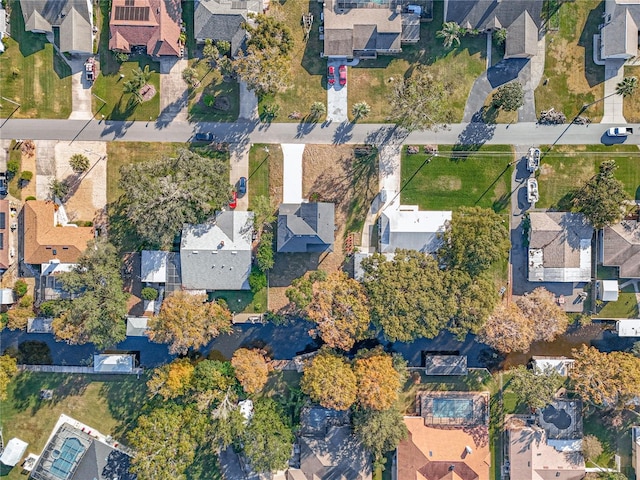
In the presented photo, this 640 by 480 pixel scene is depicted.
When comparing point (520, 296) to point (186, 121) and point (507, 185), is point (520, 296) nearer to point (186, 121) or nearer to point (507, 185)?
point (507, 185)

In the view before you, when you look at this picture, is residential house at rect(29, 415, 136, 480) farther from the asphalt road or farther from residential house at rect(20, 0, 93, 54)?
residential house at rect(20, 0, 93, 54)

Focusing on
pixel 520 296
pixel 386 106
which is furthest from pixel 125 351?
pixel 520 296

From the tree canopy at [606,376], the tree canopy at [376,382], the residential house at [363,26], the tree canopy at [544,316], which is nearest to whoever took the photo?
the tree canopy at [376,382]

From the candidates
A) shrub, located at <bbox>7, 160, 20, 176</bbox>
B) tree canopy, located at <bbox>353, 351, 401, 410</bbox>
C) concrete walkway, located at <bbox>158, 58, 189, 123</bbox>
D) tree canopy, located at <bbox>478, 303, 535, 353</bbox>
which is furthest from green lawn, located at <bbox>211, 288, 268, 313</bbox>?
shrub, located at <bbox>7, 160, 20, 176</bbox>

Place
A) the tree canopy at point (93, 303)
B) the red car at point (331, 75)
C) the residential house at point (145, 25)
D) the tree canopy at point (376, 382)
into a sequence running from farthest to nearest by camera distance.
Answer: the red car at point (331, 75) < the residential house at point (145, 25) < the tree canopy at point (93, 303) < the tree canopy at point (376, 382)

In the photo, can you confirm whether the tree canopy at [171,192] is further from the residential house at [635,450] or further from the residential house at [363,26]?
the residential house at [635,450]

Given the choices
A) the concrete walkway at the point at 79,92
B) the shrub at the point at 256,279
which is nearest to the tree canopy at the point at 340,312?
the shrub at the point at 256,279
